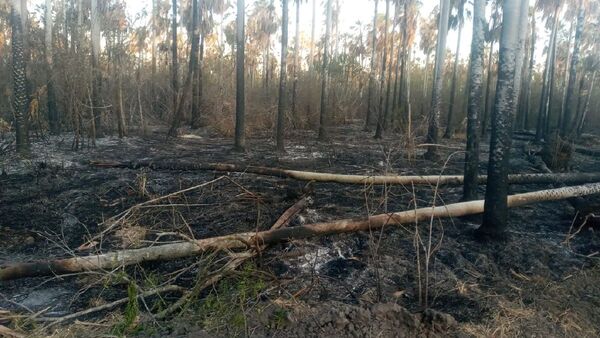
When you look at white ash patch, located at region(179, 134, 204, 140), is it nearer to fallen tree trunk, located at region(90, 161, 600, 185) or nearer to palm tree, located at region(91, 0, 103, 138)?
palm tree, located at region(91, 0, 103, 138)

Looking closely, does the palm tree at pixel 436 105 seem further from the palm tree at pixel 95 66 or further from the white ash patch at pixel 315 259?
the palm tree at pixel 95 66

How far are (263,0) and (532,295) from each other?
119ft

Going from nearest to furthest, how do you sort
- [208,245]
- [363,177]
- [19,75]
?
[208,245] < [363,177] < [19,75]

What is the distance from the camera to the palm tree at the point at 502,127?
510cm

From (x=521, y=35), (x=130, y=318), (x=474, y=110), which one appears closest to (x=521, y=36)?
(x=521, y=35)

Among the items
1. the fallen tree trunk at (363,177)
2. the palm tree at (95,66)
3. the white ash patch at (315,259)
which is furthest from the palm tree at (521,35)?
the palm tree at (95,66)

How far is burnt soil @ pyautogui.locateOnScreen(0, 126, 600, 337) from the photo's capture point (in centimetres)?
343

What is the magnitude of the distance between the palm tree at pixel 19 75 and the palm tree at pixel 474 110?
10045 mm

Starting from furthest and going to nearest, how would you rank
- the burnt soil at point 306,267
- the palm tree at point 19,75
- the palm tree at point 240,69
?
the palm tree at point 240,69, the palm tree at point 19,75, the burnt soil at point 306,267

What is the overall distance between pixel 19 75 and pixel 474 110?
34.4 feet

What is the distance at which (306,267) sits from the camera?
15.6 feet

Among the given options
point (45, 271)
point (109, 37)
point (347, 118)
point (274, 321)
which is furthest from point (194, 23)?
point (274, 321)

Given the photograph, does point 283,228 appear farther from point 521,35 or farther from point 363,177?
point 521,35

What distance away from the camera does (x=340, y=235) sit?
5664mm
